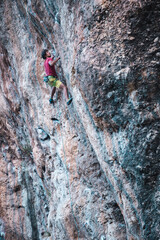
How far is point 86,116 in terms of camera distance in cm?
416

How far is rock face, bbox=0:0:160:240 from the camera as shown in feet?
10.5

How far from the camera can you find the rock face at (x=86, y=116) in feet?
10.5

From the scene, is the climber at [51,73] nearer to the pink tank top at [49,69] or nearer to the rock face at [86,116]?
the pink tank top at [49,69]

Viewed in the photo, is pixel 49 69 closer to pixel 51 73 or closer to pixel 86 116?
pixel 51 73

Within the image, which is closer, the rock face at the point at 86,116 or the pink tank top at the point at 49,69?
the rock face at the point at 86,116

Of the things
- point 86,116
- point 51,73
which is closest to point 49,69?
point 51,73

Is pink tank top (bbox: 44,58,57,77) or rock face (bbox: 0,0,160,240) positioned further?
pink tank top (bbox: 44,58,57,77)

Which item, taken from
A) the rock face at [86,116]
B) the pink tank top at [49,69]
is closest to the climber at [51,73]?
the pink tank top at [49,69]

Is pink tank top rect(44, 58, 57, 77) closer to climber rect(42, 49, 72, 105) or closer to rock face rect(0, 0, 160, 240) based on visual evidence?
climber rect(42, 49, 72, 105)

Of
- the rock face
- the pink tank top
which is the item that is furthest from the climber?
the rock face

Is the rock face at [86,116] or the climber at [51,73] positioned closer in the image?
the rock face at [86,116]

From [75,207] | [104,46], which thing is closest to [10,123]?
[75,207]

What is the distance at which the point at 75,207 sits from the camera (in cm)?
521

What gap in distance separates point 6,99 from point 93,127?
525 cm
